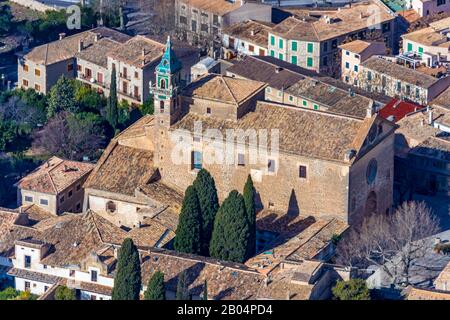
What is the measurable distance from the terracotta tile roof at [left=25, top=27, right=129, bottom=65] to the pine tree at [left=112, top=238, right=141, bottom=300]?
3492cm

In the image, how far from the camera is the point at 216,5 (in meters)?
130

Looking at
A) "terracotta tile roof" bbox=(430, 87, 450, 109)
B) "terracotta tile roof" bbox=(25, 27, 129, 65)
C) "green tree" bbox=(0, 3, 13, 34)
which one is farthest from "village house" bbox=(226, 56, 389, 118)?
"green tree" bbox=(0, 3, 13, 34)

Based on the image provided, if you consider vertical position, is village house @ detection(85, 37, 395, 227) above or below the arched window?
above

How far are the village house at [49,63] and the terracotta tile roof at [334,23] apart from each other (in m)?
12.4

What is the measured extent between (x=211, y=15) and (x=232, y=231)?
3846 cm

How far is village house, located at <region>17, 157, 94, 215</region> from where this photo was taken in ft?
330

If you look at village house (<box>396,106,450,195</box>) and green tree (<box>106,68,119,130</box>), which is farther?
green tree (<box>106,68,119,130</box>)

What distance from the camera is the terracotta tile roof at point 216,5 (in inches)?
5059

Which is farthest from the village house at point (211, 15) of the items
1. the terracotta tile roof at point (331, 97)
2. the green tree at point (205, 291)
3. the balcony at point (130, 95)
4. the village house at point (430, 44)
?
the green tree at point (205, 291)

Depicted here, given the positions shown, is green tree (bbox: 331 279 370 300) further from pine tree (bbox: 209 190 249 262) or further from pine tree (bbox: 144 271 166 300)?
pine tree (bbox: 144 271 166 300)

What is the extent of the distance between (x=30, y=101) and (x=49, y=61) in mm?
4519

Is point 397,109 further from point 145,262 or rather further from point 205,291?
point 205,291

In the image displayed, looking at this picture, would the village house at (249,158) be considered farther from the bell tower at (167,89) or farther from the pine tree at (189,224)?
the pine tree at (189,224)
